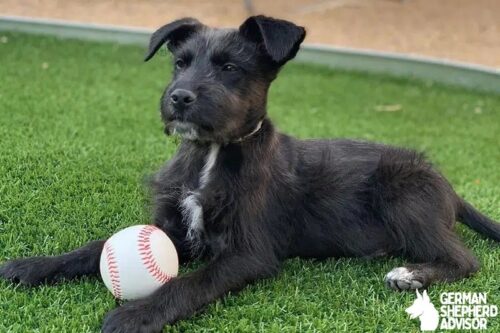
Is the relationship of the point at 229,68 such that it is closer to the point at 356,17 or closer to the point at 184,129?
the point at 184,129

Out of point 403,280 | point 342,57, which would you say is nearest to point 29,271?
point 403,280

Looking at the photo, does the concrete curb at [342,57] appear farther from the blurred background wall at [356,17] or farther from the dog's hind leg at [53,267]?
the dog's hind leg at [53,267]

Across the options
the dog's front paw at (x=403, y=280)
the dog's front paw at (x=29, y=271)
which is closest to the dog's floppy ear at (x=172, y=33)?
the dog's front paw at (x=29, y=271)

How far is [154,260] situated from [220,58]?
3.93 ft

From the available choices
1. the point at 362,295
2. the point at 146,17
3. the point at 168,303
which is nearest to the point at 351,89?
the point at 146,17

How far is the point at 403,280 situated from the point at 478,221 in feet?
3.45

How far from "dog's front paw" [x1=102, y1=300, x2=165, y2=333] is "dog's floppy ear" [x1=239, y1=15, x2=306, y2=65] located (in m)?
1.52

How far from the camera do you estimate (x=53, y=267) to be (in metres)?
3.57

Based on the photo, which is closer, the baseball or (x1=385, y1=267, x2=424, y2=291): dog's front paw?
the baseball

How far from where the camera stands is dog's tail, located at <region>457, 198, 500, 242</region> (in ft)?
14.7

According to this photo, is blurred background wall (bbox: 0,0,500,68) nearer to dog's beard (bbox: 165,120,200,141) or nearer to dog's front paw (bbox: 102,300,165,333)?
dog's beard (bbox: 165,120,200,141)

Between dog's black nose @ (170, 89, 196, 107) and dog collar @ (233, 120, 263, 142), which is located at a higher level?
dog's black nose @ (170, 89, 196, 107)

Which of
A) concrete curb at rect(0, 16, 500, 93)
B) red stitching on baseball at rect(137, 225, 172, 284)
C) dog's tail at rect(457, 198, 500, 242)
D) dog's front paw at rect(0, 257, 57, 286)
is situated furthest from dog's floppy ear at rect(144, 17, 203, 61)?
concrete curb at rect(0, 16, 500, 93)

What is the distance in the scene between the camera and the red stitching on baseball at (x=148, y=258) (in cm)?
329
